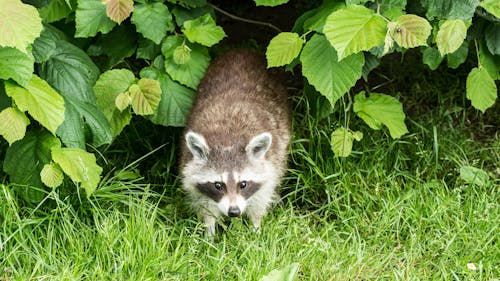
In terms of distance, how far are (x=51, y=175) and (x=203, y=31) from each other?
56.3 inches

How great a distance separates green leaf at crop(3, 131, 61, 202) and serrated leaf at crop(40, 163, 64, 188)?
5.1 inches

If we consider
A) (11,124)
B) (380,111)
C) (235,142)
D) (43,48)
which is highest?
(43,48)

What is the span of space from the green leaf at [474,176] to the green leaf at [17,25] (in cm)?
320

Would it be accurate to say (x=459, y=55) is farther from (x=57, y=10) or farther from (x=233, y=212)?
(x=57, y=10)

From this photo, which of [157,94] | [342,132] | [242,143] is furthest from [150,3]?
[342,132]

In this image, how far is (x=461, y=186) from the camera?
5.62 metres

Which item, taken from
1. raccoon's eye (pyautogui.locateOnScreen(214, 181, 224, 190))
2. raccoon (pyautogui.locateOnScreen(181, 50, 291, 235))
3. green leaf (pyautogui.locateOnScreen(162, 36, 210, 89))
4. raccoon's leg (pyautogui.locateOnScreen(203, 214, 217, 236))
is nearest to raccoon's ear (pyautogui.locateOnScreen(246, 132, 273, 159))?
raccoon (pyautogui.locateOnScreen(181, 50, 291, 235))

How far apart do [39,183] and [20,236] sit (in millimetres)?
367

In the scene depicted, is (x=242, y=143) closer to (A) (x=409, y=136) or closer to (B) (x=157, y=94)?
(B) (x=157, y=94)

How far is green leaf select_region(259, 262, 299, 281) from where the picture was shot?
4.33m

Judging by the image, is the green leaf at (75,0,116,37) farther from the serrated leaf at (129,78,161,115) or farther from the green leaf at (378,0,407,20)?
the green leaf at (378,0,407,20)

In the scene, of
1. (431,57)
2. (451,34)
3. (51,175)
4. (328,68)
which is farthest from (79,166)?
(431,57)

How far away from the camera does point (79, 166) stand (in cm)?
466

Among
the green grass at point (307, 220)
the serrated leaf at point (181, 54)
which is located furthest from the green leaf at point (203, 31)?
the green grass at point (307, 220)
